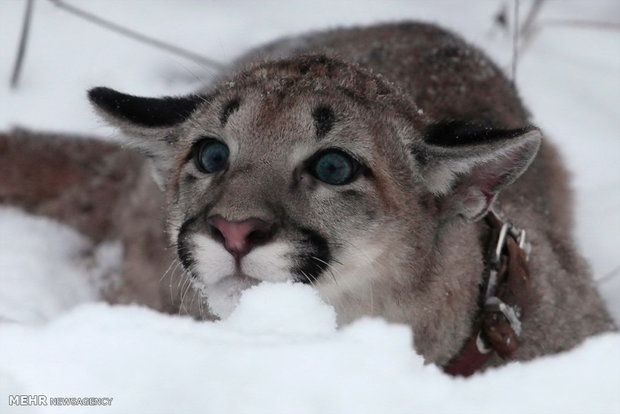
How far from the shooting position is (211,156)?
3.40 m

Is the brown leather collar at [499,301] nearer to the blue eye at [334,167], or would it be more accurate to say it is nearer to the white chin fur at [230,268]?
the blue eye at [334,167]

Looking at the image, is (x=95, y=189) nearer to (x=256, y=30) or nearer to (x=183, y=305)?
(x=183, y=305)

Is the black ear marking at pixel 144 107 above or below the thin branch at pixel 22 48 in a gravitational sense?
above

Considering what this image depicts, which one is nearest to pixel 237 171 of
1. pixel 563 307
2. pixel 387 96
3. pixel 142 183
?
pixel 387 96

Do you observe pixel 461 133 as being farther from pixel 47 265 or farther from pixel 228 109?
pixel 47 265

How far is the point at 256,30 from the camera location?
736 centimetres

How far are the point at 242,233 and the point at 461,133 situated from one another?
98 cm

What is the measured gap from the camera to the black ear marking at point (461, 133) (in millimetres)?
3121

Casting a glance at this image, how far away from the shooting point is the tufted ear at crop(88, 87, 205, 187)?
11.8 feet

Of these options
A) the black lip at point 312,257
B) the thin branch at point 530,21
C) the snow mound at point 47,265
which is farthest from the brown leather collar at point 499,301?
the thin branch at point 530,21

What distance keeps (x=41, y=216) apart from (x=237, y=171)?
2.74 metres

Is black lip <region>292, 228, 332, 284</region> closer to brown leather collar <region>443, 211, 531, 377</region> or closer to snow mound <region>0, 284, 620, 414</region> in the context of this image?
snow mound <region>0, 284, 620, 414</region>

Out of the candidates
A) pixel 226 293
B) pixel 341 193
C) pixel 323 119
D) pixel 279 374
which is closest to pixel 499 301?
pixel 341 193

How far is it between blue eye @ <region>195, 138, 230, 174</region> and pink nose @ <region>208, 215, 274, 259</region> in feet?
1.64
